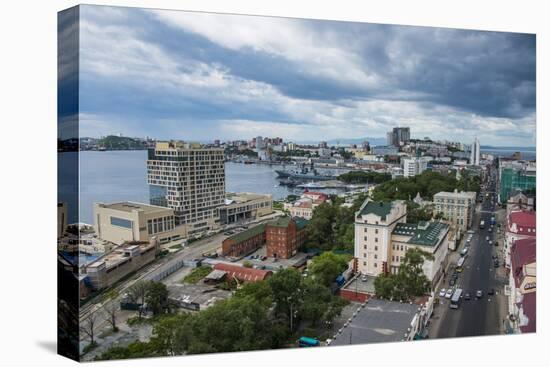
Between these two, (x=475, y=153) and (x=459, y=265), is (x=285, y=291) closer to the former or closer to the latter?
(x=459, y=265)

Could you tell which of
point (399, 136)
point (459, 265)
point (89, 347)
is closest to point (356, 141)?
point (399, 136)

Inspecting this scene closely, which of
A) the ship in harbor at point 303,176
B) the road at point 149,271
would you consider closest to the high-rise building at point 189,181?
the road at point 149,271

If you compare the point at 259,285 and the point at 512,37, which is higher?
the point at 512,37

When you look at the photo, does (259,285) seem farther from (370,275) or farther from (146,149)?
(146,149)

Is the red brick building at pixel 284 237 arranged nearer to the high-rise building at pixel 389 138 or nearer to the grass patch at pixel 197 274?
the grass patch at pixel 197 274

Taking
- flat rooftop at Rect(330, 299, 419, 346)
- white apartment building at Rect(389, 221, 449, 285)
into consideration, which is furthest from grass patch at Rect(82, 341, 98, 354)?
white apartment building at Rect(389, 221, 449, 285)

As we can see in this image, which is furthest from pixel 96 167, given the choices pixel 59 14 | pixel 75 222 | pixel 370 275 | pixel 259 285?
pixel 370 275
